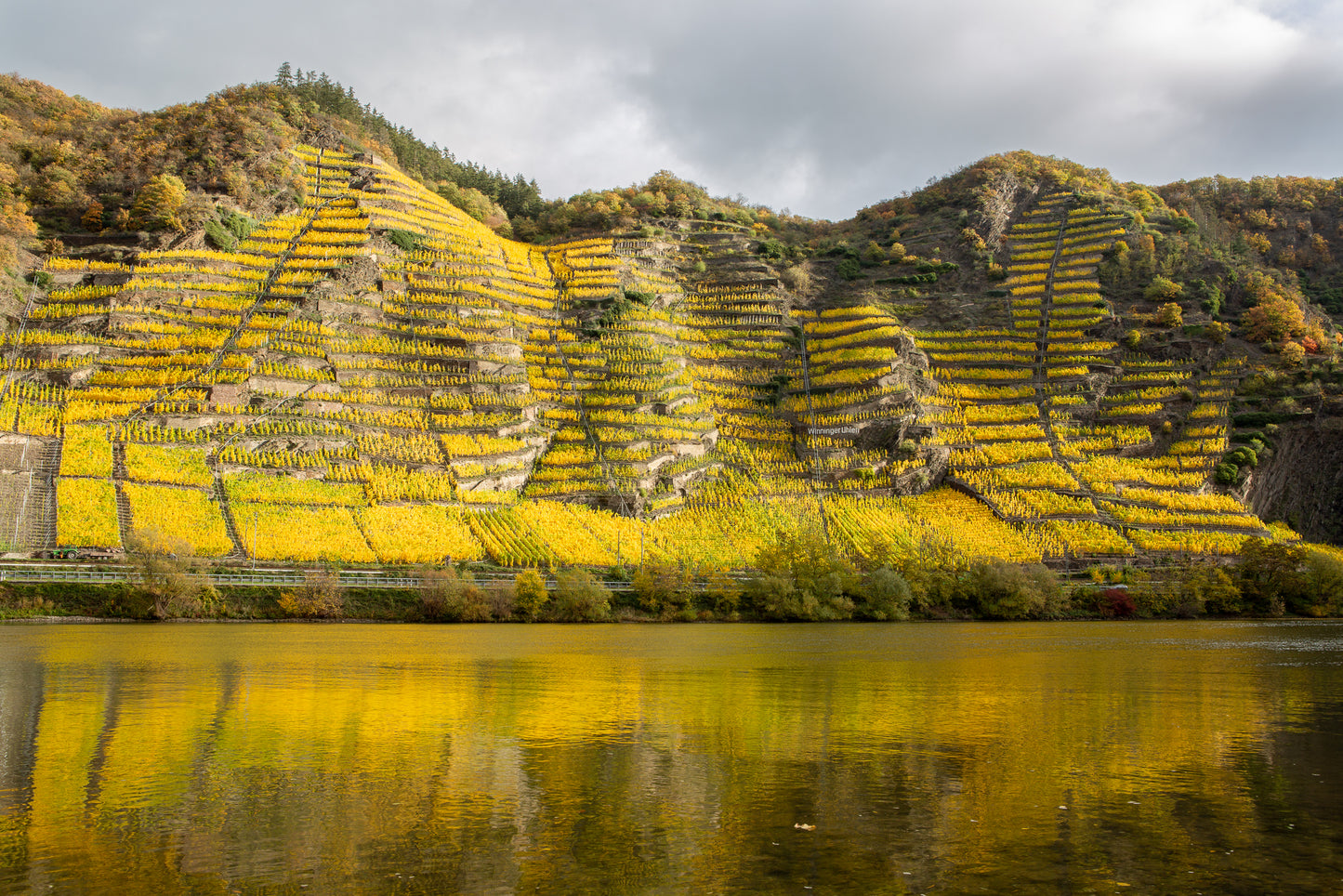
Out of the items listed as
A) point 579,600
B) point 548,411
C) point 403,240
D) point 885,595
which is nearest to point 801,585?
point 885,595

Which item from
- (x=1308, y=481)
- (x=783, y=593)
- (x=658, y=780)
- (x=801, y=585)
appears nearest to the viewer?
(x=658, y=780)

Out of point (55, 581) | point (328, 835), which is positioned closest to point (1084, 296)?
point (55, 581)

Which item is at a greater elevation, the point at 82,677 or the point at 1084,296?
the point at 1084,296

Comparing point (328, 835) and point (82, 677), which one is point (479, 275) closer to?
point (82, 677)

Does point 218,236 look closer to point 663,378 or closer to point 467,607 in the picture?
point 663,378

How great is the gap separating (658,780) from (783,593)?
4752 cm

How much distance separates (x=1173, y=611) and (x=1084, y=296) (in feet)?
146

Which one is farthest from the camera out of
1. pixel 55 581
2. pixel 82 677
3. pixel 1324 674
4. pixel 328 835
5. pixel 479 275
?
pixel 479 275

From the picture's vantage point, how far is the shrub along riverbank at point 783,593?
5144cm

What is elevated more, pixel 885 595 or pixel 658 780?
pixel 658 780

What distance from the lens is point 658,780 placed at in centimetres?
1452

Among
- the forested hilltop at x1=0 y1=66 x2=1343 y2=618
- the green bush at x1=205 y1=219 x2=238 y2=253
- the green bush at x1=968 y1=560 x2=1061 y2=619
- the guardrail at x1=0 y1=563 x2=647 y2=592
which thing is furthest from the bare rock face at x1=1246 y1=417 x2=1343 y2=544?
the green bush at x1=205 y1=219 x2=238 y2=253

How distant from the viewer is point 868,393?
3541 inches

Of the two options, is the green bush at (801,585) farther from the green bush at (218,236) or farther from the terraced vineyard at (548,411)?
the green bush at (218,236)
